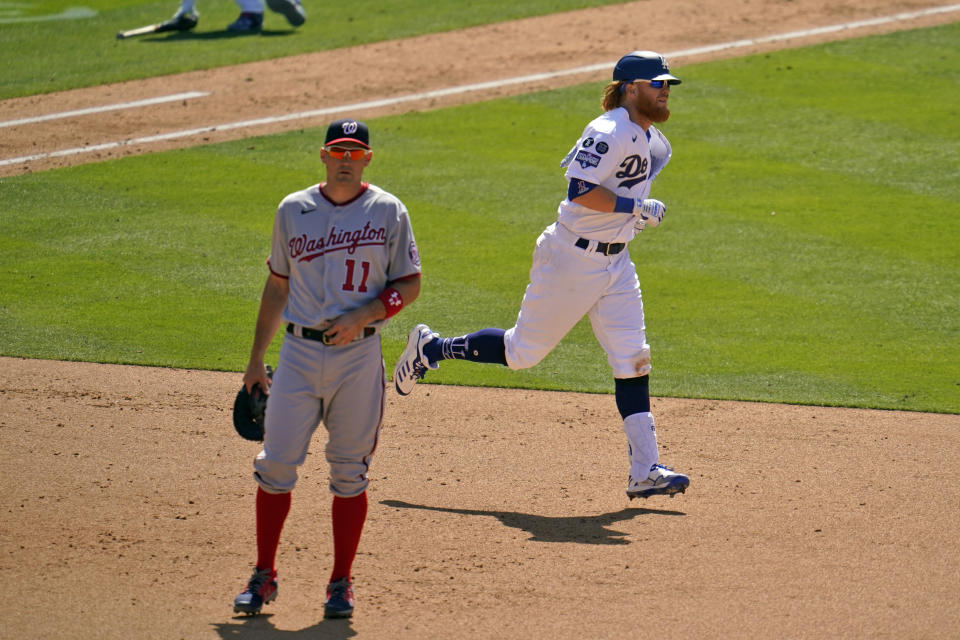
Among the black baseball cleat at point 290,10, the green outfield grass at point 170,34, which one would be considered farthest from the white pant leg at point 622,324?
the black baseball cleat at point 290,10

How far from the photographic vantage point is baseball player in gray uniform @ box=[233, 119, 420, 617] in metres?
4.39

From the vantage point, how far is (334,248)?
4.39 m

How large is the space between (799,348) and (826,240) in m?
1.98

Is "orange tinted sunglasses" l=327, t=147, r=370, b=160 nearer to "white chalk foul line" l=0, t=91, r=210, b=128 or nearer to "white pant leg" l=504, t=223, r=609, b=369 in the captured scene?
"white pant leg" l=504, t=223, r=609, b=369

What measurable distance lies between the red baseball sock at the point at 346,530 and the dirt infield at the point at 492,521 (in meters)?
0.18

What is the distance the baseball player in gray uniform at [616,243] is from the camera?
5.50m

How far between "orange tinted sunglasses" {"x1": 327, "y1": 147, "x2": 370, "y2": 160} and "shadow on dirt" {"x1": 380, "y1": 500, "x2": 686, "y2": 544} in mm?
1857

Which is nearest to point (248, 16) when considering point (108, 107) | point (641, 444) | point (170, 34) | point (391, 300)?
point (170, 34)

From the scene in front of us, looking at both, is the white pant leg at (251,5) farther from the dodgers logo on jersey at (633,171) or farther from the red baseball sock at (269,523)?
the red baseball sock at (269,523)

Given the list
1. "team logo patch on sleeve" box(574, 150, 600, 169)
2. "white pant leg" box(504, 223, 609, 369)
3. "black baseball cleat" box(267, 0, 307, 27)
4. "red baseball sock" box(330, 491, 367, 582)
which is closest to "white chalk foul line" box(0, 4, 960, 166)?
"black baseball cleat" box(267, 0, 307, 27)

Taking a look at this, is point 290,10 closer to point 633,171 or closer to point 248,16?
point 248,16

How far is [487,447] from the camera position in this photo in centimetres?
627

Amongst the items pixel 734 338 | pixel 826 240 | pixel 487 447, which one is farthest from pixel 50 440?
pixel 826 240

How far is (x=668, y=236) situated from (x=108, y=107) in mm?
6398
